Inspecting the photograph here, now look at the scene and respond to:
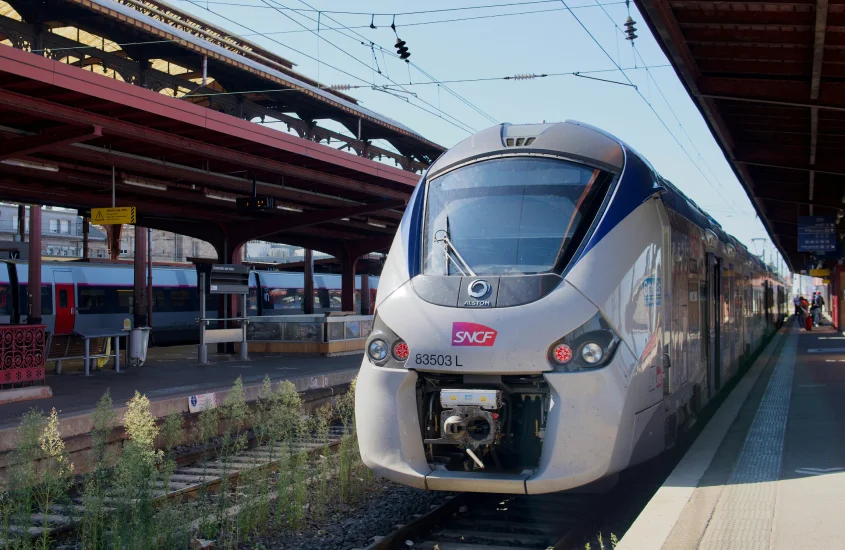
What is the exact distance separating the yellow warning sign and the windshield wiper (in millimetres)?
10996

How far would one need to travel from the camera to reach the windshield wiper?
604cm

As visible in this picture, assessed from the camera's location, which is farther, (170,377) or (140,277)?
(140,277)

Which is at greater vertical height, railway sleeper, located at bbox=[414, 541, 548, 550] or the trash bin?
the trash bin

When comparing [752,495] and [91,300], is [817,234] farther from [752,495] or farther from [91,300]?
[91,300]

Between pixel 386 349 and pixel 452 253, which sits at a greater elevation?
pixel 452 253

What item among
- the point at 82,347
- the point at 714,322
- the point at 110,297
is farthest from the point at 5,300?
the point at 714,322

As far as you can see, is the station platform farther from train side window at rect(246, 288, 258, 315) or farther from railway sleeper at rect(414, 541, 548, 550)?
train side window at rect(246, 288, 258, 315)

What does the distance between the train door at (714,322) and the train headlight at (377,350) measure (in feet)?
17.1

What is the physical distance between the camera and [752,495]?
5.56 meters

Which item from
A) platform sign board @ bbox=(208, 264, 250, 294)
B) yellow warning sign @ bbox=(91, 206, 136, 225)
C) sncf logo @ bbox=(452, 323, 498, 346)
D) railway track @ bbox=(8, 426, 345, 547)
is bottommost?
railway track @ bbox=(8, 426, 345, 547)

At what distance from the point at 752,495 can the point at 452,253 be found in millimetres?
2763

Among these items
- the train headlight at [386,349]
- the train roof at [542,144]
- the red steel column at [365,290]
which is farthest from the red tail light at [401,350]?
the red steel column at [365,290]

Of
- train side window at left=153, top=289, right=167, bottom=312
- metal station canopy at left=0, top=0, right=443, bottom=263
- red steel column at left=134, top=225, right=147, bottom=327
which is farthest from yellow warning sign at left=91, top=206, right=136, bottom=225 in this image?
train side window at left=153, top=289, right=167, bottom=312

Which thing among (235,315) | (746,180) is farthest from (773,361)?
(235,315)
